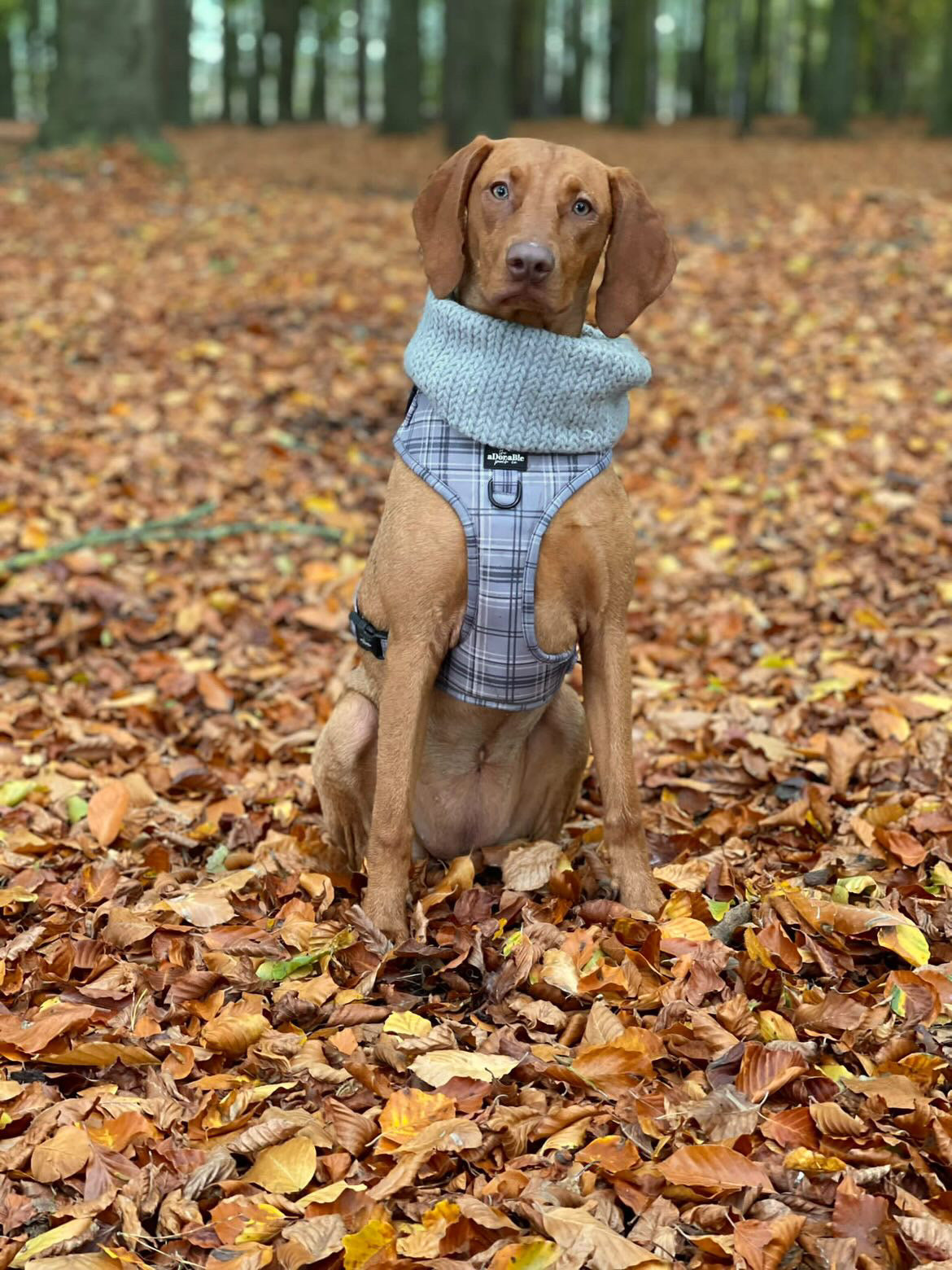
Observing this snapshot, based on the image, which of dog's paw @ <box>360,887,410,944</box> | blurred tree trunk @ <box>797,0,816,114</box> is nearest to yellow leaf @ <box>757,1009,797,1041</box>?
dog's paw @ <box>360,887,410,944</box>

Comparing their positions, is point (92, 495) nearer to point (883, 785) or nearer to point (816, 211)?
point (883, 785)

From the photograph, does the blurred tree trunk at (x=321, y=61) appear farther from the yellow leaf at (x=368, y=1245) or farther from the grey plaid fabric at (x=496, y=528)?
the yellow leaf at (x=368, y=1245)

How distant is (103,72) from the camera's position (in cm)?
1521

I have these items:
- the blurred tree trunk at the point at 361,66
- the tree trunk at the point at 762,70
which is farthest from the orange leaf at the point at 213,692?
the tree trunk at the point at 762,70

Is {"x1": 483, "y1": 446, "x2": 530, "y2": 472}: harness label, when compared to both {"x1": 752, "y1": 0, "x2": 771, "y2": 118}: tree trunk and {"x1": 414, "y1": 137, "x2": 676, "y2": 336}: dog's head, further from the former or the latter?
{"x1": 752, "y1": 0, "x2": 771, "y2": 118}: tree trunk

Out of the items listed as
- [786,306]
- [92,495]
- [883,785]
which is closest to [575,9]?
[786,306]

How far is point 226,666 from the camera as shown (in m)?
6.05

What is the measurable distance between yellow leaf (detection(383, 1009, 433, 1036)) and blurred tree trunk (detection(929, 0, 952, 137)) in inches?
968

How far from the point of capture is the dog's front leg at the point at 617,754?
142 inches

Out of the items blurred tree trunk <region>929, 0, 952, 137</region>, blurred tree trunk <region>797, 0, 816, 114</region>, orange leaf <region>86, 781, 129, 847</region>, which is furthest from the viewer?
blurred tree trunk <region>797, 0, 816, 114</region>

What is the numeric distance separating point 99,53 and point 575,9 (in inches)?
962

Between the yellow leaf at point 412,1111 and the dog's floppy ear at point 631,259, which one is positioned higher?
the dog's floppy ear at point 631,259

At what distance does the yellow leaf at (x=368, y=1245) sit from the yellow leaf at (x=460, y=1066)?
47 cm

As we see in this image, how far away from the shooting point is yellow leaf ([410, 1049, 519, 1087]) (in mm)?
2973
